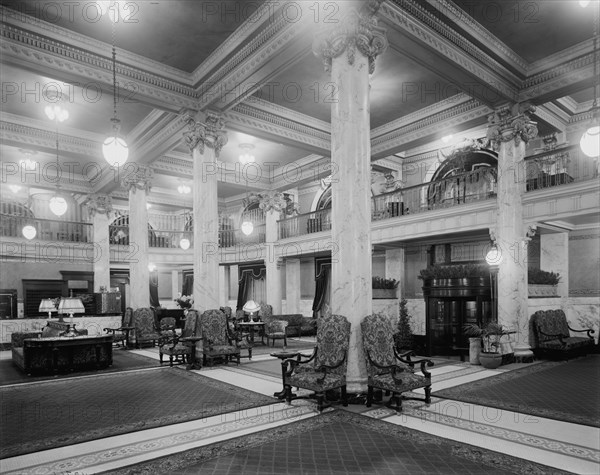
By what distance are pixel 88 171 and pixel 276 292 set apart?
8227 mm

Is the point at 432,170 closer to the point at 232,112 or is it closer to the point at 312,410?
the point at 232,112

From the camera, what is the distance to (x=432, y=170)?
46.6 feet

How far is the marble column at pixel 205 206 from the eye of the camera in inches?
372

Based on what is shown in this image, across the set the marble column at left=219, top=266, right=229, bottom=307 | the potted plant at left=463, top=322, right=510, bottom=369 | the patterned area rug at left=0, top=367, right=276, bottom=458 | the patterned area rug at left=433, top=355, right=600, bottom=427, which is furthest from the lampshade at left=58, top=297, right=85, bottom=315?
the marble column at left=219, top=266, right=229, bottom=307

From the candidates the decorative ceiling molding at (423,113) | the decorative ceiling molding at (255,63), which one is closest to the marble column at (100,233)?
the decorative ceiling molding at (255,63)

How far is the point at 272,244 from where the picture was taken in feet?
56.7

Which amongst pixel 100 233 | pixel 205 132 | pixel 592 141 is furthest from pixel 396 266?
pixel 100 233

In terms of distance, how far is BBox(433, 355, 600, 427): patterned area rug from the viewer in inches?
213

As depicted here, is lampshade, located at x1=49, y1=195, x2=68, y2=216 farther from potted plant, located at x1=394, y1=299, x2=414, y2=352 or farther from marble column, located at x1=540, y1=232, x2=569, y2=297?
marble column, located at x1=540, y1=232, x2=569, y2=297

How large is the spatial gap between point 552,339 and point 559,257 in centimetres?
261

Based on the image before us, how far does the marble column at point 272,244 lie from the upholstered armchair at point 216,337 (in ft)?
25.7

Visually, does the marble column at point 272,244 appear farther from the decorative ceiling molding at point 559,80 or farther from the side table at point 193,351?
the decorative ceiling molding at point 559,80

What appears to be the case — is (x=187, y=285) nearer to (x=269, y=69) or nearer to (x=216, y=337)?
(x=216, y=337)

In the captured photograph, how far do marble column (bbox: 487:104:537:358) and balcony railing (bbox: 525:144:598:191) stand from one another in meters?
0.60
